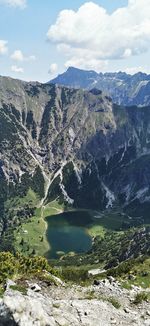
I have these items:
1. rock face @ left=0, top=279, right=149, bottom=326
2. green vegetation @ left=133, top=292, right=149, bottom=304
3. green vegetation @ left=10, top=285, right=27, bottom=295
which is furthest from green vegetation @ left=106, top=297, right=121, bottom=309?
green vegetation @ left=10, top=285, right=27, bottom=295

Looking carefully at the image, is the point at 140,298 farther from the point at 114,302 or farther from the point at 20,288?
the point at 20,288

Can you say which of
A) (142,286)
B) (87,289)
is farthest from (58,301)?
(142,286)

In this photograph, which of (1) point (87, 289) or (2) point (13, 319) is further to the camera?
(1) point (87, 289)

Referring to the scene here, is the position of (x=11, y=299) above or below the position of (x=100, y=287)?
above

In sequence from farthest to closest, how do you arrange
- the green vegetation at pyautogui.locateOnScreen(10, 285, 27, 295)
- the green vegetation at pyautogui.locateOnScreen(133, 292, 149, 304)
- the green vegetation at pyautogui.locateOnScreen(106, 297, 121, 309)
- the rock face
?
the green vegetation at pyautogui.locateOnScreen(133, 292, 149, 304), the green vegetation at pyautogui.locateOnScreen(106, 297, 121, 309), the green vegetation at pyautogui.locateOnScreen(10, 285, 27, 295), the rock face

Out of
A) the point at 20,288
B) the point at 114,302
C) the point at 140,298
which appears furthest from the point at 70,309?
the point at 140,298

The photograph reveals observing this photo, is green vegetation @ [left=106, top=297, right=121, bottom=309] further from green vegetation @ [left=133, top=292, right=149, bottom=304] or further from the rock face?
green vegetation @ [left=133, top=292, right=149, bottom=304]

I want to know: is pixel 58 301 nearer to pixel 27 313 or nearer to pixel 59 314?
pixel 59 314

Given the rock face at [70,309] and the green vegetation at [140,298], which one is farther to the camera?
the green vegetation at [140,298]

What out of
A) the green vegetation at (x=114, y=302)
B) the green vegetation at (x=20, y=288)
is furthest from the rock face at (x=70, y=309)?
the green vegetation at (x=20, y=288)

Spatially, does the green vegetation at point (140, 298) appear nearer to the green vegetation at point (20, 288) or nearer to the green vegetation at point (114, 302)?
the green vegetation at point (114, 302)

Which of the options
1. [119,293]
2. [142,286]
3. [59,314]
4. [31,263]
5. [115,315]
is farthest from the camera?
[31,263]
